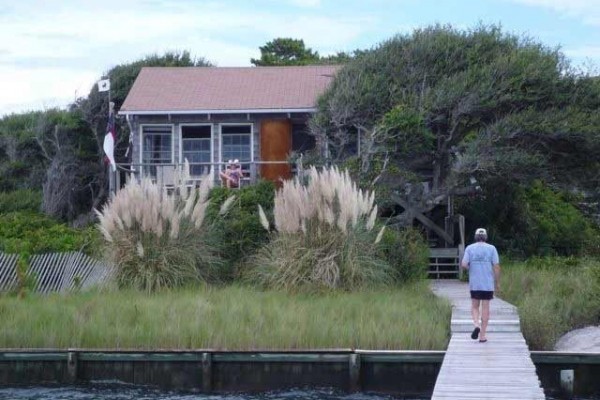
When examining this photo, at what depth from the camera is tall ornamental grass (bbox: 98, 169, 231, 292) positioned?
2270cm

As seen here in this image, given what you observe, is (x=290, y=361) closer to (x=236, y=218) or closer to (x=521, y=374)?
(x=521, y=374)

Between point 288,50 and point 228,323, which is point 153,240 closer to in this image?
point 228,323

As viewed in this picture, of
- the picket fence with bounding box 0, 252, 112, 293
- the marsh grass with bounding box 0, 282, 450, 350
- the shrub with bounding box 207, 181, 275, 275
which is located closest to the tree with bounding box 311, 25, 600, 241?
the shrub with bounding box 207, 181, 275, 275

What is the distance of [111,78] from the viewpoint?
40.2 m

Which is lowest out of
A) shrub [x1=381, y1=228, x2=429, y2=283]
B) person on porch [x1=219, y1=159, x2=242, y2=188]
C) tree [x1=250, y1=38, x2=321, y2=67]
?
shrub [x1=381, y1=228, x2=429, y2=283]

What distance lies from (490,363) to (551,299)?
5262mm

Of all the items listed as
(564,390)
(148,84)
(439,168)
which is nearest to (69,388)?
(564,390)

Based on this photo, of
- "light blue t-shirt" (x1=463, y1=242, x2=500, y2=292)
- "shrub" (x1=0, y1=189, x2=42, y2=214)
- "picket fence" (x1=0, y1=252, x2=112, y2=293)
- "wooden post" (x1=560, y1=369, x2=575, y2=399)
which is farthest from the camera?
"shrub" (x1=0, y1=189, x2=42, y2=214)

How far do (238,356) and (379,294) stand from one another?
4.18m

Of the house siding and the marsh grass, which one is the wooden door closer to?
the house siding

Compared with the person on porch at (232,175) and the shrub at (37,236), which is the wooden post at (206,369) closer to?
the shrub at (37,236)

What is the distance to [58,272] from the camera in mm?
24094

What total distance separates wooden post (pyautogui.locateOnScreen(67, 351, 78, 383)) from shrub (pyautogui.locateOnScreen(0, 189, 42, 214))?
18.9 m

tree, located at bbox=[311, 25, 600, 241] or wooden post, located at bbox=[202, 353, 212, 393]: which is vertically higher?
tree, located at bbox=[311, 25, 600, 241]
